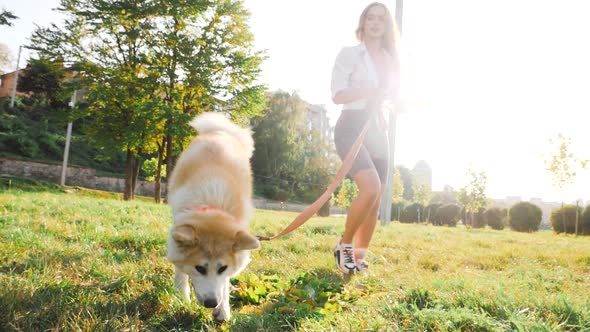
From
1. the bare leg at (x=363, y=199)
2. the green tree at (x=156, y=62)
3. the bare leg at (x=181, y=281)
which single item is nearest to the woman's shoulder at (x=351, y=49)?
the bare leg at (x=363, y=199)

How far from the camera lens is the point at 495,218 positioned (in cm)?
2988

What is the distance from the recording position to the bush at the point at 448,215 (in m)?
31.3

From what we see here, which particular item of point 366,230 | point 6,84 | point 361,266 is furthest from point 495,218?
point 6,84

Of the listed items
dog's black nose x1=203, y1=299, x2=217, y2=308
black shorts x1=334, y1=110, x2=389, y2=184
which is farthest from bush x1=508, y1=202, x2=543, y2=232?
dog's black nose x1=203, y1=299, x2=217, y2=308

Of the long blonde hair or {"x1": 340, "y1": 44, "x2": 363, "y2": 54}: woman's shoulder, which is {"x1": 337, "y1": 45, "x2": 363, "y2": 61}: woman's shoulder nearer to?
{"x1": 340, "y1": 44, "x2": 363, "y2": 54}: woman's shoulder

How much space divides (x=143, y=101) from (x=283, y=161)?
25170mm

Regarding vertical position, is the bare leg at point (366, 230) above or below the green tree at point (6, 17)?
below

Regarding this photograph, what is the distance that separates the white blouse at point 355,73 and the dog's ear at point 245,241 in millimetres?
2040

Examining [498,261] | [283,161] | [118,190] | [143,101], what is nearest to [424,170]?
[283,161]

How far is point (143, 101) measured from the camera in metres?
19.8

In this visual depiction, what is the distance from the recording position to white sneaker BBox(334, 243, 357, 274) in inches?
164

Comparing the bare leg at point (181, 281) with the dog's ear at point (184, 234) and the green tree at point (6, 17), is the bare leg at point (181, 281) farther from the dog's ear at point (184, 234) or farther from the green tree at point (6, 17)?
the green tree at point (6, 17)

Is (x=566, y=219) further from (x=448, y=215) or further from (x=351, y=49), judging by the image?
(x=351, y=49)

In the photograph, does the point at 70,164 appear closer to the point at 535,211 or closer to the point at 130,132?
the point at 130,132
